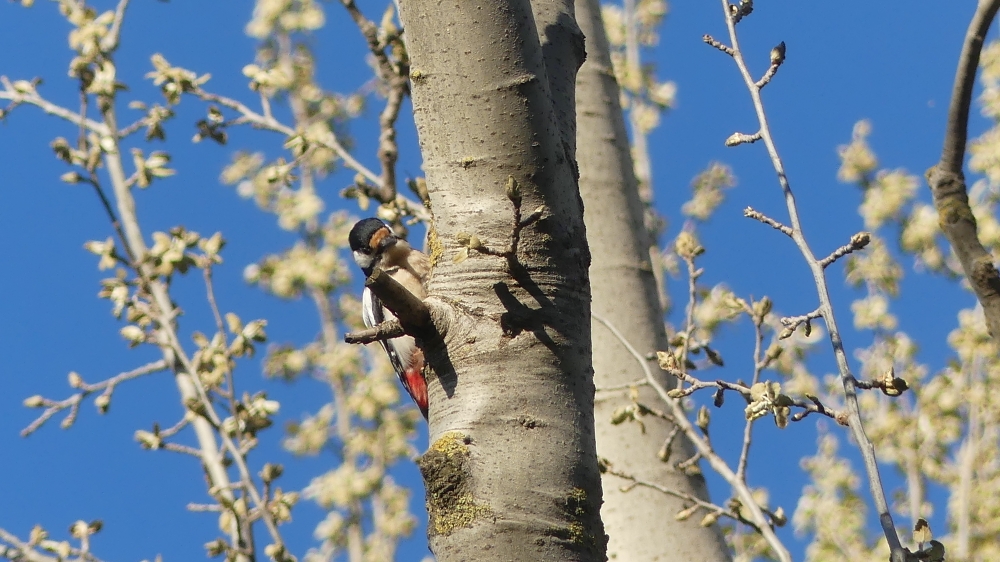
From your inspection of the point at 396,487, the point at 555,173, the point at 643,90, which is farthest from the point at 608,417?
the point at 643,90

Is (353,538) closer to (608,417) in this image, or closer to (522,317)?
(608,417)

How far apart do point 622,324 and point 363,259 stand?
215cm

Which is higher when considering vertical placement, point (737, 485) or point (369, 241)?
point (369, 241)

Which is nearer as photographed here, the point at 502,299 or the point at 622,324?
the point at 502,299

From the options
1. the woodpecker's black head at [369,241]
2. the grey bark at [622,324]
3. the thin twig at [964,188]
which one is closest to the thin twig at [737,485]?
the grey bark at [622,324]

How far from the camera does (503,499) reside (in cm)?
172

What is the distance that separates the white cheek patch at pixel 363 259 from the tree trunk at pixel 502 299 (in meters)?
3.57

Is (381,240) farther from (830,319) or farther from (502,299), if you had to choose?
(830,319)

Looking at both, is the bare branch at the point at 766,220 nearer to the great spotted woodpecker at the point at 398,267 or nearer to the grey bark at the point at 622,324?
the grey bark at the point at 622,324

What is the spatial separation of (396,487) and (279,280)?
2466 mm

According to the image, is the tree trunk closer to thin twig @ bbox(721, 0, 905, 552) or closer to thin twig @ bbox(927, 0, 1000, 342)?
thin twig @ bbox(721, 0, 905, 552)

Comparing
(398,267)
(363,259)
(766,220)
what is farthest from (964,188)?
(363,259)

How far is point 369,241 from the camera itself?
18.2 ft

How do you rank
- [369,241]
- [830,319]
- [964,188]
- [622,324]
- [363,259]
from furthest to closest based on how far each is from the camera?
1. [363,259]
2. [369,241]
3. [622,324]
4. [964,188]
5. [830,319]
